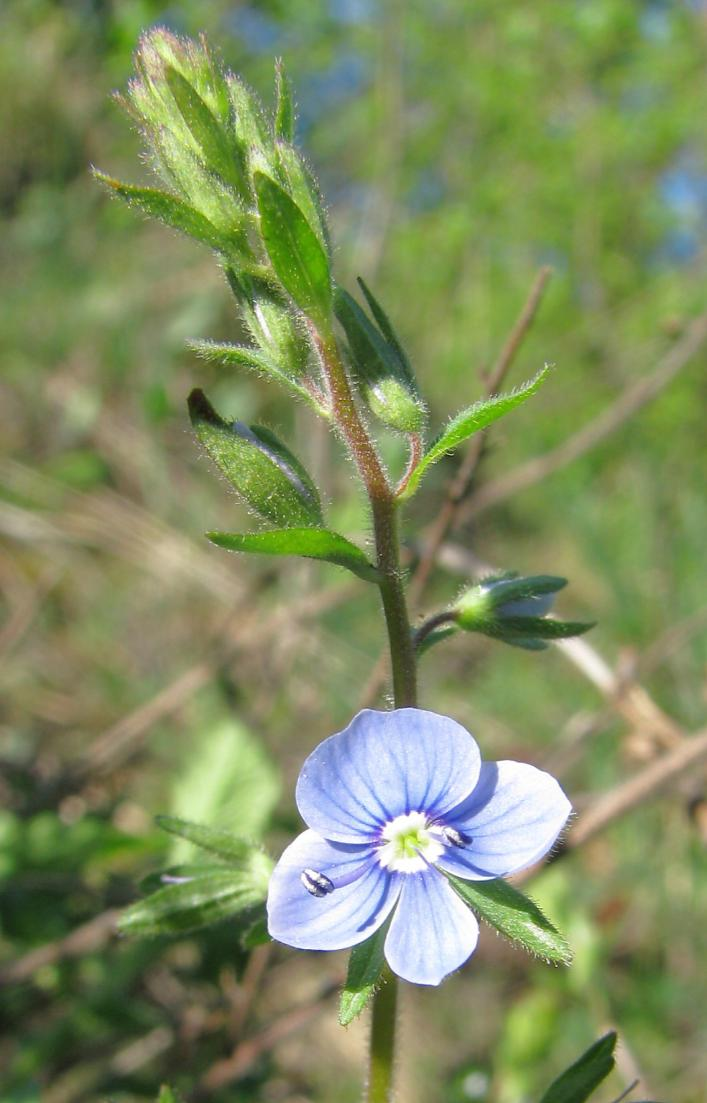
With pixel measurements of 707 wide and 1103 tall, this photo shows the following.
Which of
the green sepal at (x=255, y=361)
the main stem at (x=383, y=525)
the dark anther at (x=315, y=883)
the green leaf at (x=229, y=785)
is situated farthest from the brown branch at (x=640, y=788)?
the green sepal at (x=255, y=361)

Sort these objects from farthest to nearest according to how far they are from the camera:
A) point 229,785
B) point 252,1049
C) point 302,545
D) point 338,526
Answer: point 338,526 → point 229,785 → point 252,1049 → point 302,545

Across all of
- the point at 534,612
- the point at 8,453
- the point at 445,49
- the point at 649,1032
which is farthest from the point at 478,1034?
the point at 445,49

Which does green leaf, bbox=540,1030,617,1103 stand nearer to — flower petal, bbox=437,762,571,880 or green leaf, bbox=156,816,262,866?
flower petal, bbox=437,762,571,880

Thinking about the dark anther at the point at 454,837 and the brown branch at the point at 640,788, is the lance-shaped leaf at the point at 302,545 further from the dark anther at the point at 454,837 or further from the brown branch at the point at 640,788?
the brown branch at the point at 640,788

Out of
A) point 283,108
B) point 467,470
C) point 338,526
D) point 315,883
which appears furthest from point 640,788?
point 338,526

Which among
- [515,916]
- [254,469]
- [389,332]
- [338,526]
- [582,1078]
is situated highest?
[338,526]

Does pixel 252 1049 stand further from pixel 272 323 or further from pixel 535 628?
pixel 272 323
